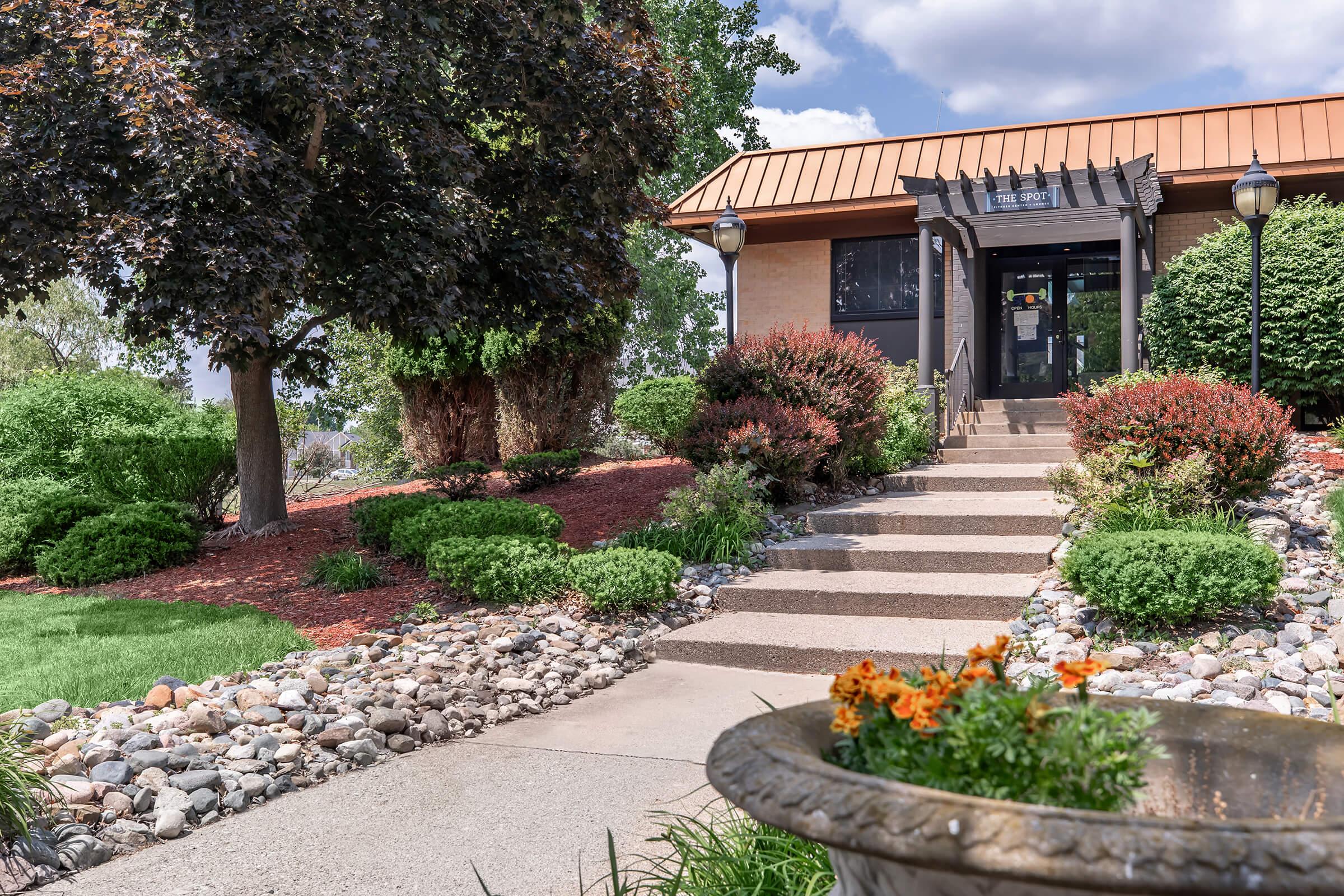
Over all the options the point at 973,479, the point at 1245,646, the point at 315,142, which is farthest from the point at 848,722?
the point at 973,479

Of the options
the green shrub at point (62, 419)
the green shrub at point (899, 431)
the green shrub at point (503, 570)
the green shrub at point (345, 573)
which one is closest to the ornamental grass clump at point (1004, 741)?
the green shrub at point (503, 570)

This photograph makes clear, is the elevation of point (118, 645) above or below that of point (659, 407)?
below

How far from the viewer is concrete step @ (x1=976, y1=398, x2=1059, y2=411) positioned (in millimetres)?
12805

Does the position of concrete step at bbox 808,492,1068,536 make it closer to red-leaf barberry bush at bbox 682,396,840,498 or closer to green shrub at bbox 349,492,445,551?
red-leaf barberry bush at bbox 682,396,840,498

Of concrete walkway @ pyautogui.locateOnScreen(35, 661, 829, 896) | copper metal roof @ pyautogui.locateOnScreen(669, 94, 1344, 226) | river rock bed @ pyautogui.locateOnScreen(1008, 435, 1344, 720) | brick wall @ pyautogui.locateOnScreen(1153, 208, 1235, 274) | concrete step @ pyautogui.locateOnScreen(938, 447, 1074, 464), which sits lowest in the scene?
concrete walkway @ pyautogui.locateOnScreen(35, 661, 829, 896)

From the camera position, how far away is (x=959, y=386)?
1355 centimetres

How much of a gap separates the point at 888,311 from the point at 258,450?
962 cm

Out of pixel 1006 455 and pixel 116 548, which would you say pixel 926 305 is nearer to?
pixel 1006 455

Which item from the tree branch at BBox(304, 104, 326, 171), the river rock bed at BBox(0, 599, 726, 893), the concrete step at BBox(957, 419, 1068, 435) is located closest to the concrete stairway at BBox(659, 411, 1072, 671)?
the river rock bed at BBox(0, 599, 726, 893)

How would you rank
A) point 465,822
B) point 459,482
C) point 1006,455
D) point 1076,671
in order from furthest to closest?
1. point 1006,455
2. point 459,482
3. point 465,822
4. point 1076,671

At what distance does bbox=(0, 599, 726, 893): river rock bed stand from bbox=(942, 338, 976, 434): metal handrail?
7227 millimetres

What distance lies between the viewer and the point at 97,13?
7199mm

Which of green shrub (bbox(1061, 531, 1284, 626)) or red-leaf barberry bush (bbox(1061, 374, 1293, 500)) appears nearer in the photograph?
green shrub (bbox(1061, 531, 1284, 626))

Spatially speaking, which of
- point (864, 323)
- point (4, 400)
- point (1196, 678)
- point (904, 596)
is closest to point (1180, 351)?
point (864, 323)
